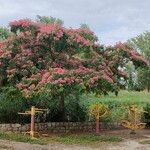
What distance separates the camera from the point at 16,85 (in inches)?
674

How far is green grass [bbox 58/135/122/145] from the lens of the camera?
15648 millimetres

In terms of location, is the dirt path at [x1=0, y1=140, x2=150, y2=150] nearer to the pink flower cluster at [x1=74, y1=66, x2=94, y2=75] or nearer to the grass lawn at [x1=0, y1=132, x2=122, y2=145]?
the grass lawn at [x1=0, y1=132, x2=122, y2=145]

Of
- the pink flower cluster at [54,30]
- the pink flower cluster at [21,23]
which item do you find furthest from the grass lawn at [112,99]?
the pink flower cluster at [21,23]

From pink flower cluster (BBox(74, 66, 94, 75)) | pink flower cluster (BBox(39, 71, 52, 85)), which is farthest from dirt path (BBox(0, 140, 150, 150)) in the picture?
pink flower cluster (BBox(74, 66, 94, 75))

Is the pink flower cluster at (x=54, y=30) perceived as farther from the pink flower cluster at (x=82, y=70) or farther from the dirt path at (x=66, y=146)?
the dirt path at (x=66, y=146)

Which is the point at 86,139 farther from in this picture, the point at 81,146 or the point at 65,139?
the point at 81,146

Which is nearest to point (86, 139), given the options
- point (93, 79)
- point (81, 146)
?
point (81, 146)

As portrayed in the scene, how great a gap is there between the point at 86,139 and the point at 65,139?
77cm

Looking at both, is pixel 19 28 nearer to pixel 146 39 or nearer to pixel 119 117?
pixel 119 117

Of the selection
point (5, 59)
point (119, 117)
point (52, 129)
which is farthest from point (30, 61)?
point (119, 117)

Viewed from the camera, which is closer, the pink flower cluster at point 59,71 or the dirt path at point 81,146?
the dirt path at point 81,146

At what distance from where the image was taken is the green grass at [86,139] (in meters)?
15.6

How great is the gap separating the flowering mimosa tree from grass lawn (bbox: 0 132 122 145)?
1.46m

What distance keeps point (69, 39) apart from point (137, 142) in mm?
4419
